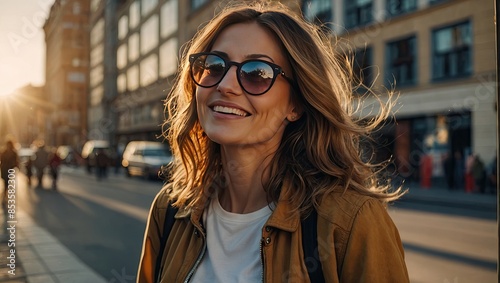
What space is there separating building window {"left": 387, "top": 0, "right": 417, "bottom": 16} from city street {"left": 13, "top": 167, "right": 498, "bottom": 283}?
8935mm

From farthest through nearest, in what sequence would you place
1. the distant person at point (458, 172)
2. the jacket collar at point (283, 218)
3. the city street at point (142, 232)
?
the distant person at point (458, 172)
the city street at point (142, 232)
the jacket collar at point (283, 218)

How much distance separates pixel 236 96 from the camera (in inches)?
72.9

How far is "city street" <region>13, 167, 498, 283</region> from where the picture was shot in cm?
562

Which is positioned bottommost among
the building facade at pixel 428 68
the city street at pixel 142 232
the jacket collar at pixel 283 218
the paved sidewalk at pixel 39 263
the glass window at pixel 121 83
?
the city street at pixel 142 232

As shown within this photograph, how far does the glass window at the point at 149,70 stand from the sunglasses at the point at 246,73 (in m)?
34.6

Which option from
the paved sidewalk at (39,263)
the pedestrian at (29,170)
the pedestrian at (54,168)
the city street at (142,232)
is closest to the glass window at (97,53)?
the pedestrian at (29,170)

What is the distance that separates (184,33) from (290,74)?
102 feet

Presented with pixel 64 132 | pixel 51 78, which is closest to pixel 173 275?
pixel 51 78

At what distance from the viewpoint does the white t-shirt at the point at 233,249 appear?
165 centimetres

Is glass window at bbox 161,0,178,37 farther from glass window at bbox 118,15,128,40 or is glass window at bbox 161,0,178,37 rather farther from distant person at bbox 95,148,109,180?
distant person at bbox 95,148,109,180

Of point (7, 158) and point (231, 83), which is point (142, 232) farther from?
point (231, 83)

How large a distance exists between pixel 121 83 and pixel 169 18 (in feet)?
44.2

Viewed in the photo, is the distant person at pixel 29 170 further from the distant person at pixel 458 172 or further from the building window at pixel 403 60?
the distant person at pixel 458 172

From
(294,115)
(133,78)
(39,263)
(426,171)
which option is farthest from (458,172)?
(133,78)
